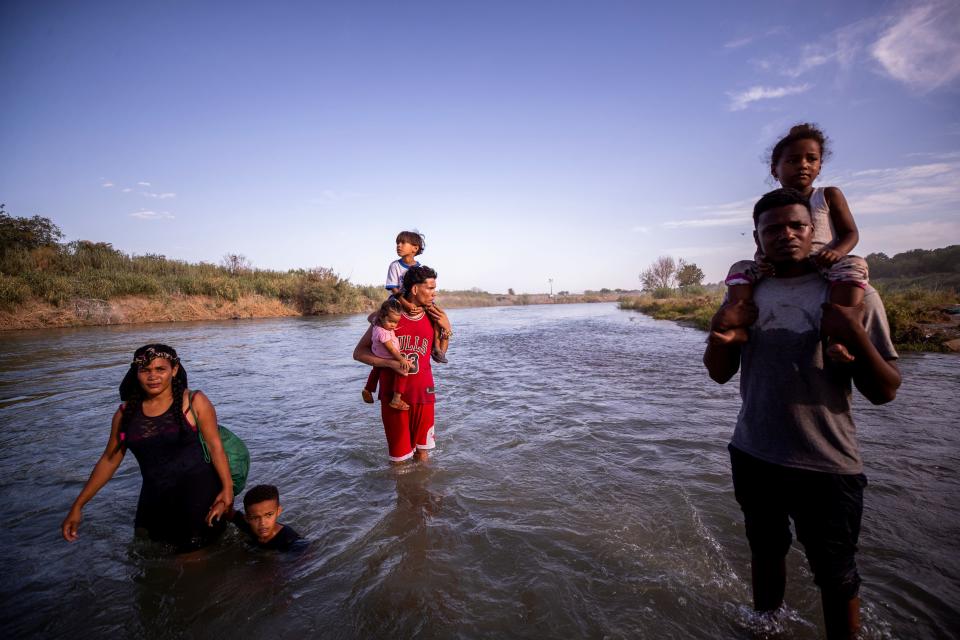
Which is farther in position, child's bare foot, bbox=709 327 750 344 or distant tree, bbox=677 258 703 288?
distant tree, bbox=677 258 703 288

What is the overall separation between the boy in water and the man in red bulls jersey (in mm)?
1043

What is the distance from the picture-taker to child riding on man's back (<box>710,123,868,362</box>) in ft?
5.04

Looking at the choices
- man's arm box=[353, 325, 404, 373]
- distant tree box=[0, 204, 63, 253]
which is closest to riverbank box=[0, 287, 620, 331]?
distant tree box=[0, 204, 63, 253]

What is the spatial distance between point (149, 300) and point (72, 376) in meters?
20.9

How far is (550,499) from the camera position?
3547 mm

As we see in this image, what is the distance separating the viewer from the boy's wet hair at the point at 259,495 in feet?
8.86

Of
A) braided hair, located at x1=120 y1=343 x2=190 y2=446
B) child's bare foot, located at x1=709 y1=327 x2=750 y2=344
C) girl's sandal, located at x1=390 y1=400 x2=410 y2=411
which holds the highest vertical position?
child's bare foot, located at x1=709 y1=327 x2=750 y2=344

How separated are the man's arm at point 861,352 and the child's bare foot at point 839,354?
0.10 ft

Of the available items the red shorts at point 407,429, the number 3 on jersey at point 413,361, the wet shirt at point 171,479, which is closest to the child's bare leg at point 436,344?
the number 3 on jersey at point 413,361

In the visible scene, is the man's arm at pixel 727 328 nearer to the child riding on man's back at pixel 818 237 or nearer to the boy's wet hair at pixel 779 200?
the child riding on man's back at pixel 818 237

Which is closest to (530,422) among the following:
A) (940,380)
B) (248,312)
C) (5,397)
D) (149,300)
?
(940,380)

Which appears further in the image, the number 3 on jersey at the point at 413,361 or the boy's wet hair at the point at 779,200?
the number 3 on jersey at the point at 413,361

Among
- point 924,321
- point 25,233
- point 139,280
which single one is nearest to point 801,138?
→ point 924,321

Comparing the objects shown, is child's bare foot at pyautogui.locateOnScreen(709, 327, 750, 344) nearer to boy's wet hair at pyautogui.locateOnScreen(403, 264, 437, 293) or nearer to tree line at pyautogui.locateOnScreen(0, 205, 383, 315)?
boy's wet hair at pyautogui.locateOnScreen(403, 264, 437, 293)
